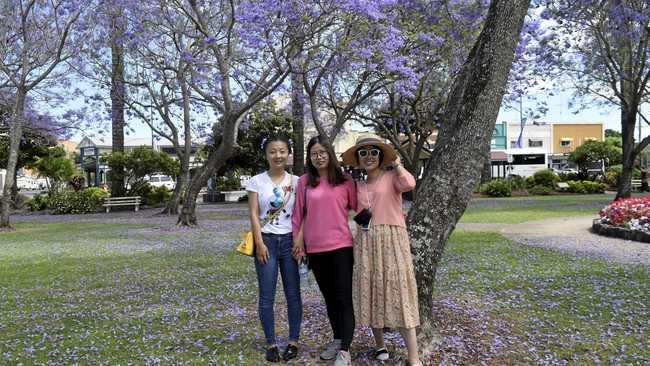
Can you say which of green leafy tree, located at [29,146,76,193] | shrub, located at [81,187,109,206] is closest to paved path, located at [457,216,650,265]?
shrub, located at [81,187,109,206]

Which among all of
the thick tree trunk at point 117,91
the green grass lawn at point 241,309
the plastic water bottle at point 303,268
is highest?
the thick tree trunk at point 117,91

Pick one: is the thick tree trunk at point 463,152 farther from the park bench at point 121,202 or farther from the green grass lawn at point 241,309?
the park bench at point 121,202

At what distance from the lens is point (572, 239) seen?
10305 millimetres

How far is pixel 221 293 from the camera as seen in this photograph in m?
6.11

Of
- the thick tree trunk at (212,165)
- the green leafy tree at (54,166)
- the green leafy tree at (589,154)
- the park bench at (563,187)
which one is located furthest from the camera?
the green leafy tree at (589,154)

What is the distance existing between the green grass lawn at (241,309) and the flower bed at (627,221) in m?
2.46

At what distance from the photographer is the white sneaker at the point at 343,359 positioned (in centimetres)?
353

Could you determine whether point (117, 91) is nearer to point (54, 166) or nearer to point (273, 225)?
point (54, 166)

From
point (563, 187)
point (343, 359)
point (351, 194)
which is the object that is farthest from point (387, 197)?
point (563, 187)

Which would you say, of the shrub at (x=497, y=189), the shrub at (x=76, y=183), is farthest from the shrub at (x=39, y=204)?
the shrub at (x=497, y=189)

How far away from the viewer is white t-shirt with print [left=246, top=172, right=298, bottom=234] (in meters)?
3.62

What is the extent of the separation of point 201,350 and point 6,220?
46.6 feet

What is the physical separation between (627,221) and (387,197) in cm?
906

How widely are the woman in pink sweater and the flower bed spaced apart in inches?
324
